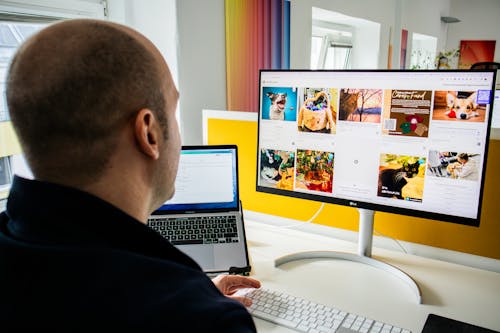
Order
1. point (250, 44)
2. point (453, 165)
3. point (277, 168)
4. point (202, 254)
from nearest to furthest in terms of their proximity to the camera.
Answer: point (453, 165), point (202, 254), point (277, 168), point (250, 44)

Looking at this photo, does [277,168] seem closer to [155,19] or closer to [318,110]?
[318,110]

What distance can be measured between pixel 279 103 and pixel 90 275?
3.03 ft

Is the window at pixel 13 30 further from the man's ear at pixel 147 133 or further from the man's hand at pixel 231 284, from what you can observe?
the man's ear at pixel 147 133

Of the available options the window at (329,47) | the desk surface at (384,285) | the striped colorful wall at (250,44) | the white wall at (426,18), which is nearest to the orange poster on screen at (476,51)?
the white wall at (426,18)

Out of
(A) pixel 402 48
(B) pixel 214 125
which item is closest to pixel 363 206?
(B) pixel 214 125

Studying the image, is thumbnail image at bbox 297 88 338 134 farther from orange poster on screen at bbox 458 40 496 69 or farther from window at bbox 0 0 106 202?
orange poster on screen at bbox 458 40 496 69

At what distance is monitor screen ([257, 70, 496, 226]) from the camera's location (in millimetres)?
1053

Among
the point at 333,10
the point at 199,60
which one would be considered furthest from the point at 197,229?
the point at 333,10

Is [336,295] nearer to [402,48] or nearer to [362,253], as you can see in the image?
[362,253]

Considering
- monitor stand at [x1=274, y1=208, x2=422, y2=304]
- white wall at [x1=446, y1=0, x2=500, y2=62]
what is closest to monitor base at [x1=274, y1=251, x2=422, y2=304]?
monitor stand at [x1=274, y1=208, x2=422, y2=304]

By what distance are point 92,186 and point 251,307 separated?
568mm

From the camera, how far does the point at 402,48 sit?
506 cm

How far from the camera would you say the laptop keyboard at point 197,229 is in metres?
1.29

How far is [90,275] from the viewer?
470 mm
